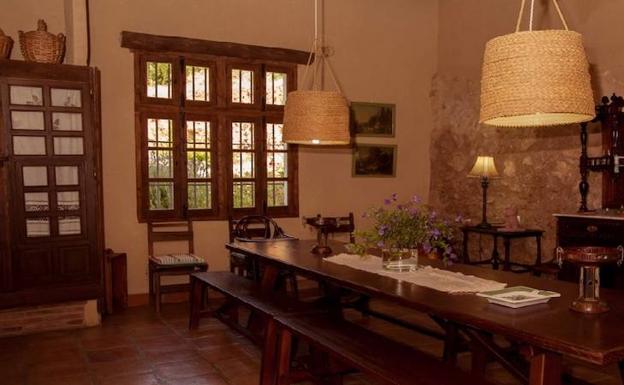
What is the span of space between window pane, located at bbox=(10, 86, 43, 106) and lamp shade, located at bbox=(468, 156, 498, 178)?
441 cm

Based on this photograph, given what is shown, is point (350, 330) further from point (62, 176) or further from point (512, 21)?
point (512, 21)

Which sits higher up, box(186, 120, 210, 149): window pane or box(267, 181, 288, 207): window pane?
box(186, 120, 210, 149): window pane

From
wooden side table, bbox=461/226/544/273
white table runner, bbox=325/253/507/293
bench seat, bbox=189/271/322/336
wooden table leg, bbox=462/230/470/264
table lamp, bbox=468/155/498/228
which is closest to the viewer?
white table runner, bbox=325/253/507/293

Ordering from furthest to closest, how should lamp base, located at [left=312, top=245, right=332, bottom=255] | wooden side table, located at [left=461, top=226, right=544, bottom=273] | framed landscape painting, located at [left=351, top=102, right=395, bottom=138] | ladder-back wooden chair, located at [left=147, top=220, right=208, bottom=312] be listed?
framed landscape painting, located at [left=351, top=102, right=395, bottom=138]
wooden side table, located at [left=461, top=226, right=544, bottom=273]
ladder-back wooden chair, located at [left=147, top=220, right=208, bottom=312]
lamp base, located at [left=312, top=245, right=332, bottom=255]

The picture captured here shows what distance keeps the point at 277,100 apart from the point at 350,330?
3.95m

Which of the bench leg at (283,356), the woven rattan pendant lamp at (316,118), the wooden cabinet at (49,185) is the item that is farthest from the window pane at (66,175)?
the bench leg at (283,356)

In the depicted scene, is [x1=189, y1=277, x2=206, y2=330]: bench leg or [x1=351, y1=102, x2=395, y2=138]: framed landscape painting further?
[x1=351, y1=102, x2=395, y2=138]: framed landscape painting

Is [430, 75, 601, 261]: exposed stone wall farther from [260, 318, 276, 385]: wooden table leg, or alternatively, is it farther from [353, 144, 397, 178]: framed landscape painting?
[260, 318, 276, 385]: wooden table leg

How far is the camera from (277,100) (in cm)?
657

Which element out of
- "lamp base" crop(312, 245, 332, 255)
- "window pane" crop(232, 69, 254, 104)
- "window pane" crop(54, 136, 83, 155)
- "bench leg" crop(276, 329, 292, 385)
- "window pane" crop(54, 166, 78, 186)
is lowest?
"bench leg" crop(276, 329, 292, 385)

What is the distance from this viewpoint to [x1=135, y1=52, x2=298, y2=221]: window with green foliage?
5.93 meters

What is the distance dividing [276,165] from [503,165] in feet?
8.51

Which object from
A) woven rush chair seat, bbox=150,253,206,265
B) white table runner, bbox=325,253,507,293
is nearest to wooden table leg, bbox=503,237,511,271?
white table runner, bbox=325,253,507,293

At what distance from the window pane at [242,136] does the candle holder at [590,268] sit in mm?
4434
